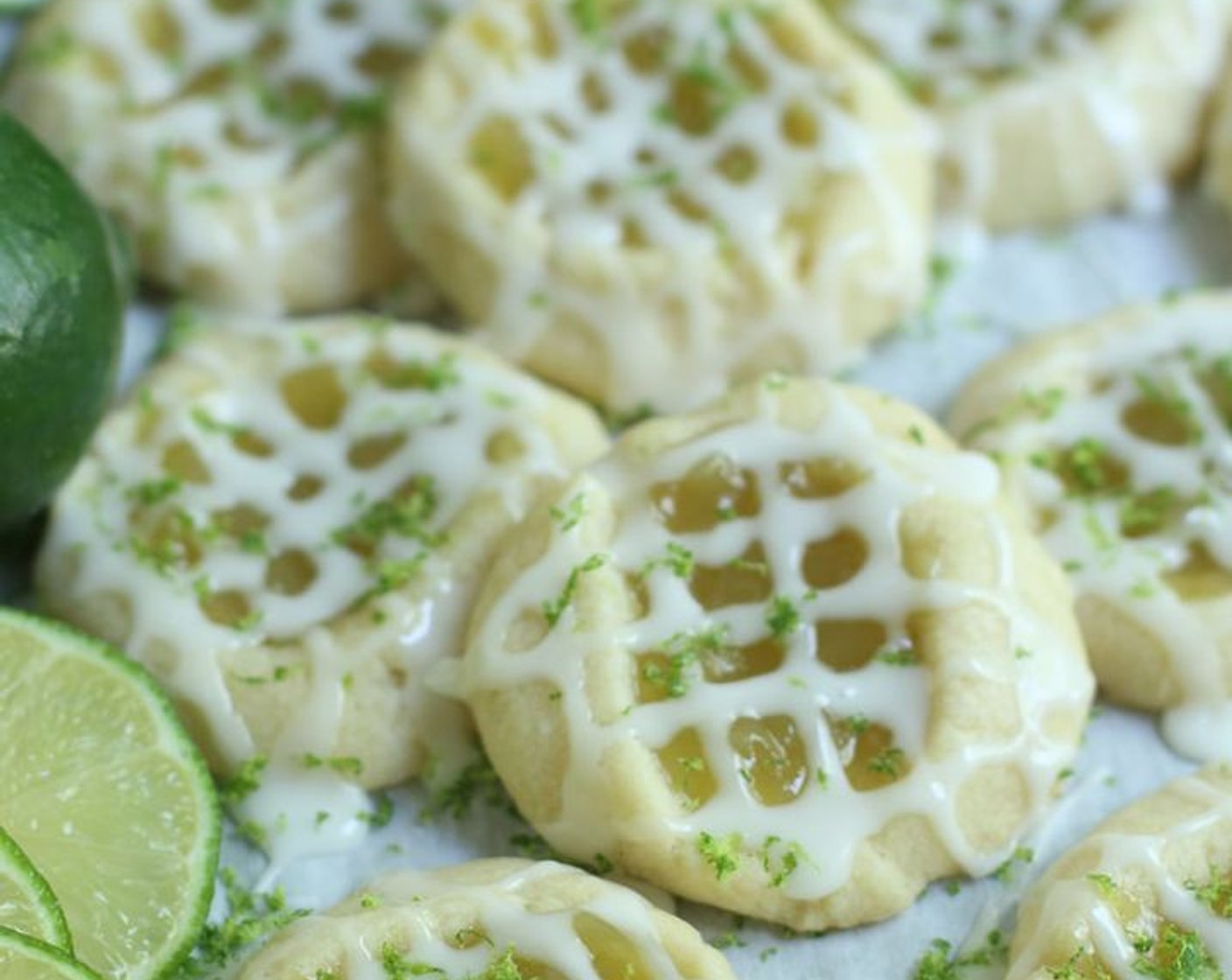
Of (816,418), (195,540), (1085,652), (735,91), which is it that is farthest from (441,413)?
(1085,652)

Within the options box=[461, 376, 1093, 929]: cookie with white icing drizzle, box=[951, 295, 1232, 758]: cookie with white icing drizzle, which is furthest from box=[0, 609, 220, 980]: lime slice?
box=[951, 295, 1232, 758]: cookie with white icing drizzle

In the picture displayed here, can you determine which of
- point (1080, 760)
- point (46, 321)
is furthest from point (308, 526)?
point (1080, 760)

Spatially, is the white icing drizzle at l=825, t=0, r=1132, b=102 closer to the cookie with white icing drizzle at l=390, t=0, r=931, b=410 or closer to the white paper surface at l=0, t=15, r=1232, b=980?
the cookie with white icing drizzle at l=390, t=0, r=931, b=410

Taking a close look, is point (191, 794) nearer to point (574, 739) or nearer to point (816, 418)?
point (574, 739)

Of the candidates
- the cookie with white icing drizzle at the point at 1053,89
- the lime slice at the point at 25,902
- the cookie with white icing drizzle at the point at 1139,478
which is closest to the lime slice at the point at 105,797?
the lime slice at the point at 25,902

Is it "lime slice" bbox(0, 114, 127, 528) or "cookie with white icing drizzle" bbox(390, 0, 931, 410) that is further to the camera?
"cookie with white icing drizzle" bbox(390, 0, 931, 410)

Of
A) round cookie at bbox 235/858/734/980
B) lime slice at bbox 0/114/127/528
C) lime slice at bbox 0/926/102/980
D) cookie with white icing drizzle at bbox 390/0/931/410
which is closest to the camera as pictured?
lime slice at bbox 0/926/102/980

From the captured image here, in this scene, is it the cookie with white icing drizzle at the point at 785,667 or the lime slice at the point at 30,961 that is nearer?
the lime slice at the point at 30,961

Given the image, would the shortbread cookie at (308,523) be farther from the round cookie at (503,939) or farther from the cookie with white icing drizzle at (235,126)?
the round cookie at (503,939)
